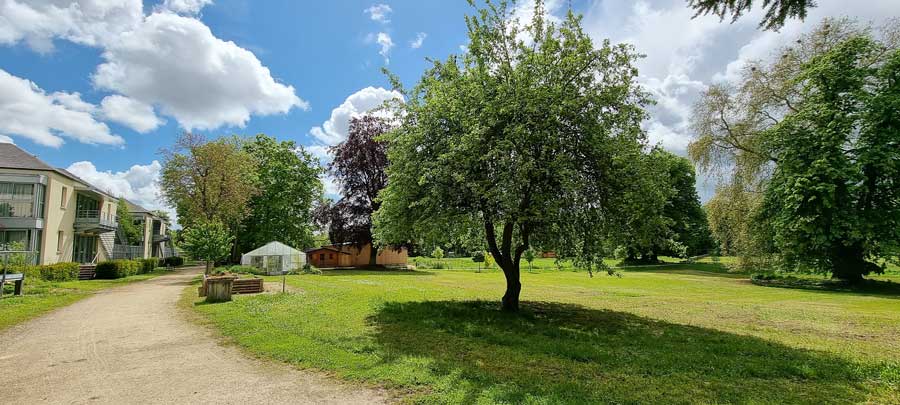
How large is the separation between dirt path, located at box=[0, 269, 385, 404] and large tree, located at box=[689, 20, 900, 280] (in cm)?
2533

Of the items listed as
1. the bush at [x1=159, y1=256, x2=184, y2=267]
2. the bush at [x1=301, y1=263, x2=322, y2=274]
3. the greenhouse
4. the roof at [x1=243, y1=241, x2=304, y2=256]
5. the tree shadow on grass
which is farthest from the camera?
the bush at [x1=159, y1=256, x2=184, y2=267]

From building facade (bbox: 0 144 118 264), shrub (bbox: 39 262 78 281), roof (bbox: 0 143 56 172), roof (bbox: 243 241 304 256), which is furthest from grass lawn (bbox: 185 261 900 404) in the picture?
roof (bbox: 0 143 56 172)

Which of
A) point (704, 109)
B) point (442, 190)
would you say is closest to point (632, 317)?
point (442, 190)

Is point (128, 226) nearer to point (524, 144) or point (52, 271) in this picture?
point (52, 271)

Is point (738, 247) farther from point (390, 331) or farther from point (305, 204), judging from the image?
point (305, 204)

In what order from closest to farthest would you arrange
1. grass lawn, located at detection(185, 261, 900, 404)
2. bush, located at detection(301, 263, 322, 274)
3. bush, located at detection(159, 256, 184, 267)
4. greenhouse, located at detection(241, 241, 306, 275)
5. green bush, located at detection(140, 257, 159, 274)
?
grass lawn, located at detection(185, 261, 900, 404)
green bush, located at detection(140, 257, 159, 274)
greenhouse, located at detection(241, 241, 306, 275)
bush, located at detection(301, 263, 322, 274)
bush, located at detection(159, 256, 184, 267)

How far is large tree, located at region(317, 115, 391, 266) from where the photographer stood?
3984 cm

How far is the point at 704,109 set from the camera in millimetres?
30531

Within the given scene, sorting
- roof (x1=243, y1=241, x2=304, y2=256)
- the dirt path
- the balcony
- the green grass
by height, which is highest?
the balcony

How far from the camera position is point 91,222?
3136 centimetres

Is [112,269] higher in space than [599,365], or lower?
higher

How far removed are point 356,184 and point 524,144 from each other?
3212 centimetres

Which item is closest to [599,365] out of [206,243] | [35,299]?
[35,299]

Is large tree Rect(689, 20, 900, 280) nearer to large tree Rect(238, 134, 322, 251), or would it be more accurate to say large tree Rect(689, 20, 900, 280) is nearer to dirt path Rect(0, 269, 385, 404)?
dirt path Rect(0, 269, 385, 404)
